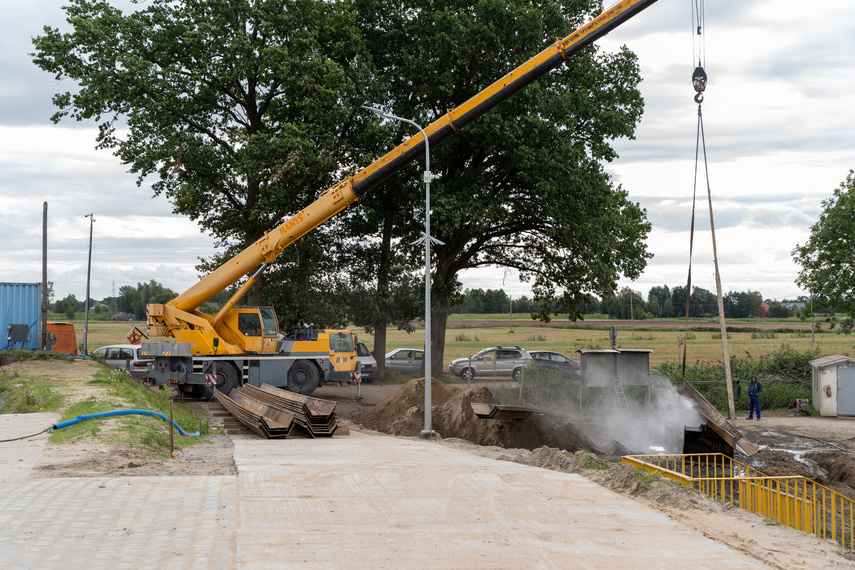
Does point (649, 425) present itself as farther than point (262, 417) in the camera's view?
Yes

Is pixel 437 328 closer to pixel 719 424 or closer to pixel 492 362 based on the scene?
pixel 492 362

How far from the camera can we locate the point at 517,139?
3053 cm

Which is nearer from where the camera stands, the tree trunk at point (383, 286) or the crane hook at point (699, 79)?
the crane hook at point (699, 79)

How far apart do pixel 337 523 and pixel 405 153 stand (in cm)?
1477

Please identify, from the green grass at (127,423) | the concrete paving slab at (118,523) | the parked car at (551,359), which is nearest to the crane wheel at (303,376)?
the green grass at (127,423)

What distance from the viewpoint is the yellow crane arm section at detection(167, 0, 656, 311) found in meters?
18.6

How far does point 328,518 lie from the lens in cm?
877

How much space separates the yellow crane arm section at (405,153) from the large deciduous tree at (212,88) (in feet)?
15.5

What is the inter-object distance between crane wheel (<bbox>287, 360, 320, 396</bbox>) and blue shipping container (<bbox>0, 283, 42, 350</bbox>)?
14824 mm

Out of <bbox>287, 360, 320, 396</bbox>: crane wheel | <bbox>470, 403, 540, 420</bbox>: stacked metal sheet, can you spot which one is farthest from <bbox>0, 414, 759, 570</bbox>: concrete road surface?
<bbox>287, 360, 320, 396</bbox>: crane wheel

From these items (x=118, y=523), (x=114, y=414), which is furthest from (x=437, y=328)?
(x=118, y=523)

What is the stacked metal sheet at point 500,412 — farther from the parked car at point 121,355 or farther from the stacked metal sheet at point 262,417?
the parked car at point 121,355

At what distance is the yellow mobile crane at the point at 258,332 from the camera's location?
22.5m

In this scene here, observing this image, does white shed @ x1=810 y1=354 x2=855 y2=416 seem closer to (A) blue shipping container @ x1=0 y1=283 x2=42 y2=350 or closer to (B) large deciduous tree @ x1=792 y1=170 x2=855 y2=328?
(B) large deciduous tree @ x1=792 y1=170 x2=855 y2=328
